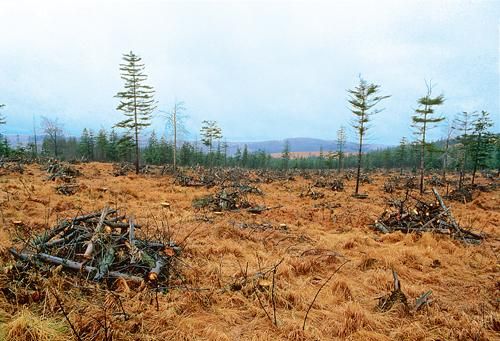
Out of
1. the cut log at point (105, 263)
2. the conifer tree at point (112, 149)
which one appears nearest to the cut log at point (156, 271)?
the cut log at point (105, 263)

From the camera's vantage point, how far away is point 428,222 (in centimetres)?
866

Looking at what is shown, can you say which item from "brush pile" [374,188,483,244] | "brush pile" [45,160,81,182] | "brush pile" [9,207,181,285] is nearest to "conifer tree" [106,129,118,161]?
"brush pile" [45,160,81,182]

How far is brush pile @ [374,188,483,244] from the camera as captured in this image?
8.27m

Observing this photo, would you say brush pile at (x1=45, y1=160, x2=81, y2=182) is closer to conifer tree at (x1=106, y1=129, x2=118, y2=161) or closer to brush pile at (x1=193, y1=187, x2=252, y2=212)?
brush pile at (x1=193, y1=187, x2=252, y2=212)

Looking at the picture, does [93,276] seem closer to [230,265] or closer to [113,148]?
[230,265]

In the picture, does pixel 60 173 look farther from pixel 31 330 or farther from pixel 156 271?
pixel 31 330

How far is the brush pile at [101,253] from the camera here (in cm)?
434

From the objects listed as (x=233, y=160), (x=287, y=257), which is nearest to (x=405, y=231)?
(x=287, y=257)

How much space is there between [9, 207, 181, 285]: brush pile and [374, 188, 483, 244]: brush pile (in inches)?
289

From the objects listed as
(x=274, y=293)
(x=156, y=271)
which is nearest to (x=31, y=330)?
(x=156, y=271)

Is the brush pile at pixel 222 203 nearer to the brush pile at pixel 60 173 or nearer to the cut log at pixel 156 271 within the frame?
the cut log at pixel 156 271

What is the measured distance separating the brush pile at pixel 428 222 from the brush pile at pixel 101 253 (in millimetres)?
7349

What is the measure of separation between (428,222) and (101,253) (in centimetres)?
904

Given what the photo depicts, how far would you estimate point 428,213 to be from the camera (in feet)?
30.4
